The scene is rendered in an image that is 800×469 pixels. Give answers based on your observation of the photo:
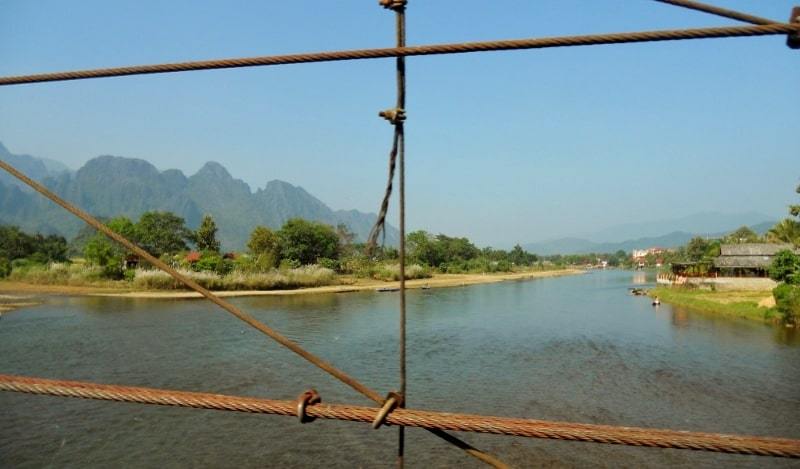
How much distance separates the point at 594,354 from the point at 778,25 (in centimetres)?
1943

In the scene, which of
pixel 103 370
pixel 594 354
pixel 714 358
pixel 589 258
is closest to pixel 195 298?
pixel 103 370

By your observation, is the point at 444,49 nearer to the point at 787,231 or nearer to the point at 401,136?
the point at 401,136

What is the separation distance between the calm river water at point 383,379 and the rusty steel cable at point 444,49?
8.89 metres

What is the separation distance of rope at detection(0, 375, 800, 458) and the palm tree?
53.6 meters

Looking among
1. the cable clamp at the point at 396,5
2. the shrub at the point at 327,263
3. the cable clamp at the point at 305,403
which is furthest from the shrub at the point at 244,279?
the cable clamp at the point at 396,5

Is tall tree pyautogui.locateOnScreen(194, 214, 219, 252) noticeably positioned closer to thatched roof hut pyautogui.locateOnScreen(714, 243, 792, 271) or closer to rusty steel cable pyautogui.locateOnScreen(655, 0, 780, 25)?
thatched roof hut pyautogui.locateOnScreen(714, 243, 792, 271)

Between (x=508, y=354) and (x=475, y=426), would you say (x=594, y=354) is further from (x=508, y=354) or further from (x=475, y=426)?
(x=475, y=426)

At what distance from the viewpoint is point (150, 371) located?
15.7m

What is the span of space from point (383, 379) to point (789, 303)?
2043 cm

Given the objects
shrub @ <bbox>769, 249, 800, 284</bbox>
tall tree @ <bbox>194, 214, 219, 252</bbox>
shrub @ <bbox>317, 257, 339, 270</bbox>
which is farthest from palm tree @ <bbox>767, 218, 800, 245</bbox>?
tall tree @ <bbox>194, 214, 219, 252</bbox>

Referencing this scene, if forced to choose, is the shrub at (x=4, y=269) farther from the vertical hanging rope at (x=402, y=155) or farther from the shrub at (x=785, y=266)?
the shrub at (x=785, y=266)

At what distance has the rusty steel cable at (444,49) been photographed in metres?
1.78

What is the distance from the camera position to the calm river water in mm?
10422

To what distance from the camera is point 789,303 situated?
958 inches
